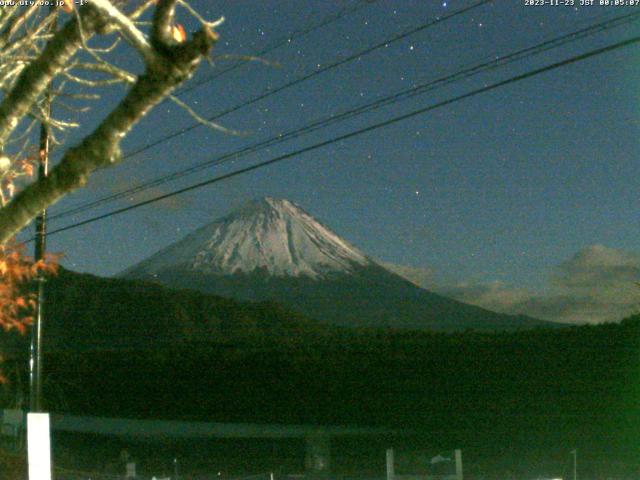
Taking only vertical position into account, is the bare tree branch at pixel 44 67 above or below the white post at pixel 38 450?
above

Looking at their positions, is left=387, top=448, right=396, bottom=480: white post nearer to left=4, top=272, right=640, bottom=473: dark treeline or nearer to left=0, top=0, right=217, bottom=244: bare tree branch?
left=0, top=0, right=217, bottom=244: bare tree branch

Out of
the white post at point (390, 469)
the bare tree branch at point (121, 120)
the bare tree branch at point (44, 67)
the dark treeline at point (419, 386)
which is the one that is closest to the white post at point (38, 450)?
the bare tree branch at point (121, 120)

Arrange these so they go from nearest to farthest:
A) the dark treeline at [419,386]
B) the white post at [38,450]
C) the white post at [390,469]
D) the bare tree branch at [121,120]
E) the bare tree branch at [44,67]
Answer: the bare tree branch at [121,120]
the bare tree branch at [44,67]
the white post at [38,450]
the white post at [390,469]
the dark treeline at [419,386]

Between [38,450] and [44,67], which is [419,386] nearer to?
[38,450]

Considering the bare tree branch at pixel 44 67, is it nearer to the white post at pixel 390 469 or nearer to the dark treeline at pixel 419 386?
the white post at pixel 390 469

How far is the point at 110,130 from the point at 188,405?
41308mm

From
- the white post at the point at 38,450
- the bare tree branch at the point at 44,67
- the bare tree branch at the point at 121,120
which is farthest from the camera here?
the white post at the point at 38,450

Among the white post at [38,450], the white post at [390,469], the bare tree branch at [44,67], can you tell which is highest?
the bare tree branch at [44,67]

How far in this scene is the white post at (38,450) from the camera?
761cm

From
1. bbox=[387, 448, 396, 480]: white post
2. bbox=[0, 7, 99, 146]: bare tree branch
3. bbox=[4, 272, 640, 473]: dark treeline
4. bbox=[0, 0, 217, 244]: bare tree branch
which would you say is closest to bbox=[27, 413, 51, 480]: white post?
bbox=[0, 0, 217, 244]: bare tree branch

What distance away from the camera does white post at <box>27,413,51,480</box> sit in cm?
761

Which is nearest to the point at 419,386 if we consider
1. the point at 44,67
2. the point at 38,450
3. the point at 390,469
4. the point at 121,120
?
the point at 390,469

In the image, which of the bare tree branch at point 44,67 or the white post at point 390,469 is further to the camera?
the white post at point 390,469

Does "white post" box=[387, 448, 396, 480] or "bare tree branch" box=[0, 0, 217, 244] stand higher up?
"bare tree branch" box=[0, 0, 217, 244]
